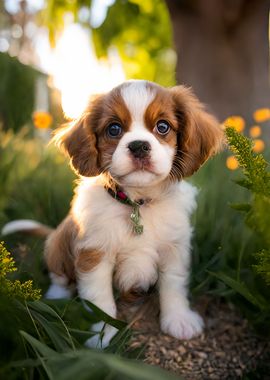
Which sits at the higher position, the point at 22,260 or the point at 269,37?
the point at 269,37

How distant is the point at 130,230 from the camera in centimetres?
240

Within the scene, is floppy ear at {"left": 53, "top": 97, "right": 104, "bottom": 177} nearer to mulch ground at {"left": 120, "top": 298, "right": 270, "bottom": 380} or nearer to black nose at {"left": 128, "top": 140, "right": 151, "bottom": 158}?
black nose at {"left": 128, "top": 140, "right": 151, "bottom": 158}

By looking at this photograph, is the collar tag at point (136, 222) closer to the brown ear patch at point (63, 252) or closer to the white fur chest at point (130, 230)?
the white fur chest at point (130, 230)

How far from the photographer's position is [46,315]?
1873 mm

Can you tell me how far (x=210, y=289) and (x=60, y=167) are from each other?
2.21 metres

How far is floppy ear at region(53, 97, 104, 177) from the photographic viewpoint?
2361 mm

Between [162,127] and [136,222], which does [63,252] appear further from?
[162,127]

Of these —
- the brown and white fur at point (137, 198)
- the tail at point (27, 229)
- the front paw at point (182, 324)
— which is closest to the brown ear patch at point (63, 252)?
the brown and white fur at point (137, 198)

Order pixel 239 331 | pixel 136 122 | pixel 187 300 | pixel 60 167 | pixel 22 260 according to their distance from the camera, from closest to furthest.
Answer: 1. pixel 136 122
2. pixel 239 331
3. pixel 187 300
4. pixel 22 260
5. pixel 60 167

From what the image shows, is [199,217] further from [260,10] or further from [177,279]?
[260,10]

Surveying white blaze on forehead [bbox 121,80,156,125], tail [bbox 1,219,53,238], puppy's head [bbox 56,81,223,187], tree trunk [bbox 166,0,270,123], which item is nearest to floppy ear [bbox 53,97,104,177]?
puppy's head [bbox 56,81,223,187]

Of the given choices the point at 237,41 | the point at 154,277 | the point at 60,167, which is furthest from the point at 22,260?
the point at 237,41

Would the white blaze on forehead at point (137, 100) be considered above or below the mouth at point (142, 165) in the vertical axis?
above

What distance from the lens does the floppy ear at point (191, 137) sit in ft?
7.93
